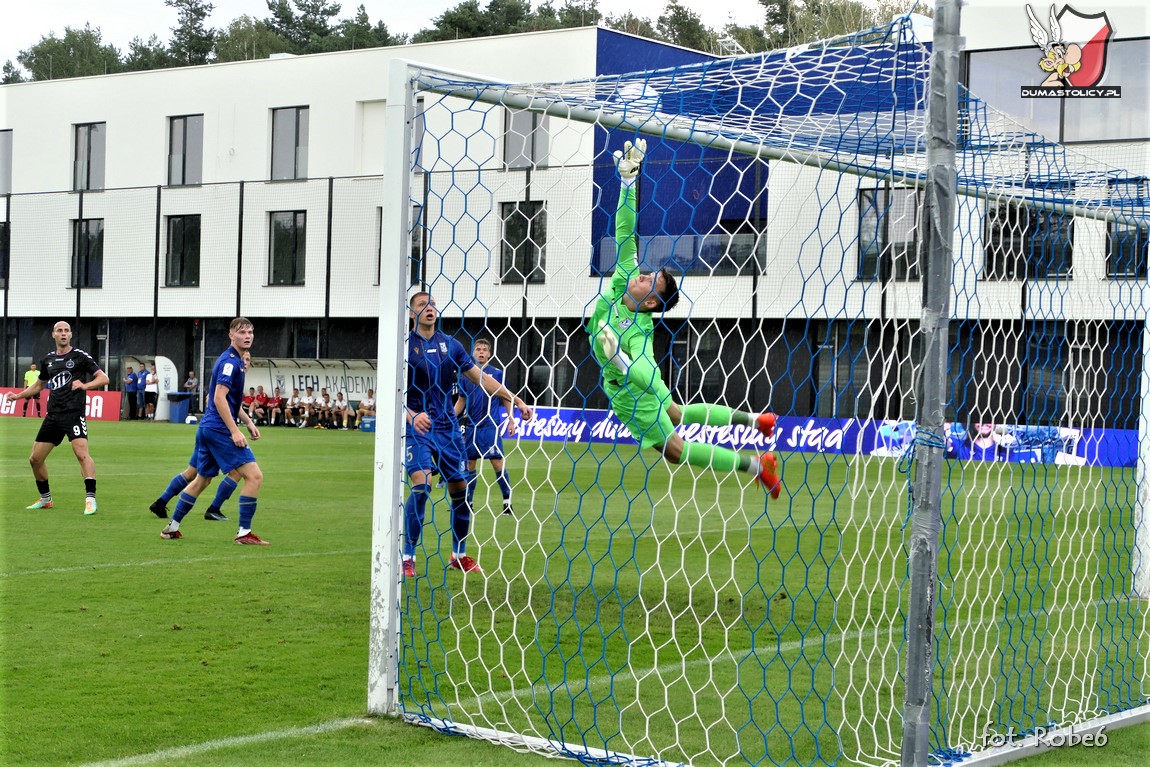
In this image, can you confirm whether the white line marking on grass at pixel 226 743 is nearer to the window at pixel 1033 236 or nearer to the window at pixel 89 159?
Answer: the window at pixel 1033 236

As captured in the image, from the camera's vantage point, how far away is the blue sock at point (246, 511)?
10.9 metres

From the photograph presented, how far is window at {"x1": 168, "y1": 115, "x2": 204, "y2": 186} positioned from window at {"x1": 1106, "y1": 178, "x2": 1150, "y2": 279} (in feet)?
115

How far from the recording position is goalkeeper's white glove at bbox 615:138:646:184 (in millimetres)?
5875

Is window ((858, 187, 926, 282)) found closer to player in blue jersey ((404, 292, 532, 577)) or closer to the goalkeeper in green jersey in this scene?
the goalkeeper in green jersey

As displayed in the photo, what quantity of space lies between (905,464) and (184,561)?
21.1 feet

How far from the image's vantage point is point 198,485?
1107 centimetres

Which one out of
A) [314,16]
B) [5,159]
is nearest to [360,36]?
[314,16]

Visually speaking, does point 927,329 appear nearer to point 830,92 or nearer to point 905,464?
point 905,464

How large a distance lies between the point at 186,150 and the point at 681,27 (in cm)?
2631

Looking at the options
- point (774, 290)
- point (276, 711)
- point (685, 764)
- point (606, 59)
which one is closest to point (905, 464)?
point (685, 764)

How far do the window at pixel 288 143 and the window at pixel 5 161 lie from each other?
10.6 m

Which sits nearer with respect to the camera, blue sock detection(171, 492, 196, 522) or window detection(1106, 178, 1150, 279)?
window detection(1106, 178, 1150, 279)

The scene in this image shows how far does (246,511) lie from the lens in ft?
36.1

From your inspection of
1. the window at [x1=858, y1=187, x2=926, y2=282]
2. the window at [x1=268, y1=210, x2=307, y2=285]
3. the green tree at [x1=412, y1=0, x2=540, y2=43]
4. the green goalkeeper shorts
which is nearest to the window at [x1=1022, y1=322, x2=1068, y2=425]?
the window at [x1=858, y1=187, x2=926, y2=282]
